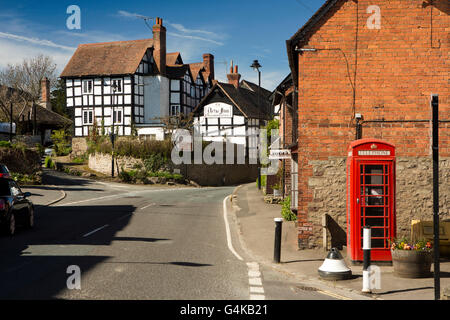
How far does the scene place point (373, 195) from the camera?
11242 mm

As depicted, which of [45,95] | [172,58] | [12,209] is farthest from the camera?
[45,95]

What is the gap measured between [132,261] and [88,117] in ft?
158

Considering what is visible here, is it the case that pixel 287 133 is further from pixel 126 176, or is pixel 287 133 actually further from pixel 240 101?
pixel 240 101

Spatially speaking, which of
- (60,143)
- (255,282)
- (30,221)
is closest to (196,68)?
(60,143)

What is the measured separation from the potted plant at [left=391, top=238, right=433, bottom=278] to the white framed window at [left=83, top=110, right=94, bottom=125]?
50.1 m

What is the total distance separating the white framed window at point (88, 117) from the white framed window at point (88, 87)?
2.26m

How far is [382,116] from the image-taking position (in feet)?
41.5

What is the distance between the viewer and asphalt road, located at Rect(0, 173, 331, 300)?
8273 millimetres

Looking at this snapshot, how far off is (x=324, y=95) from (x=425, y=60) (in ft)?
8.52

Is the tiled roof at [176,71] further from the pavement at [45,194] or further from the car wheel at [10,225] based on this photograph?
the car wheel at [10,225]

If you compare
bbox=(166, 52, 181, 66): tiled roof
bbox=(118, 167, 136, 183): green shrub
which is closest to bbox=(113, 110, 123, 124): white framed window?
bbox=(166, 52, 181, 66): tiled roof

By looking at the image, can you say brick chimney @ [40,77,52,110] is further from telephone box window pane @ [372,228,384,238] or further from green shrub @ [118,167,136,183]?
telephone box window pane @ [372,228,384,238]

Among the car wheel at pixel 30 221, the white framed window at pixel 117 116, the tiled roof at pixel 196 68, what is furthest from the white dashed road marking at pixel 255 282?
the tiled roof at pixel 196 68
